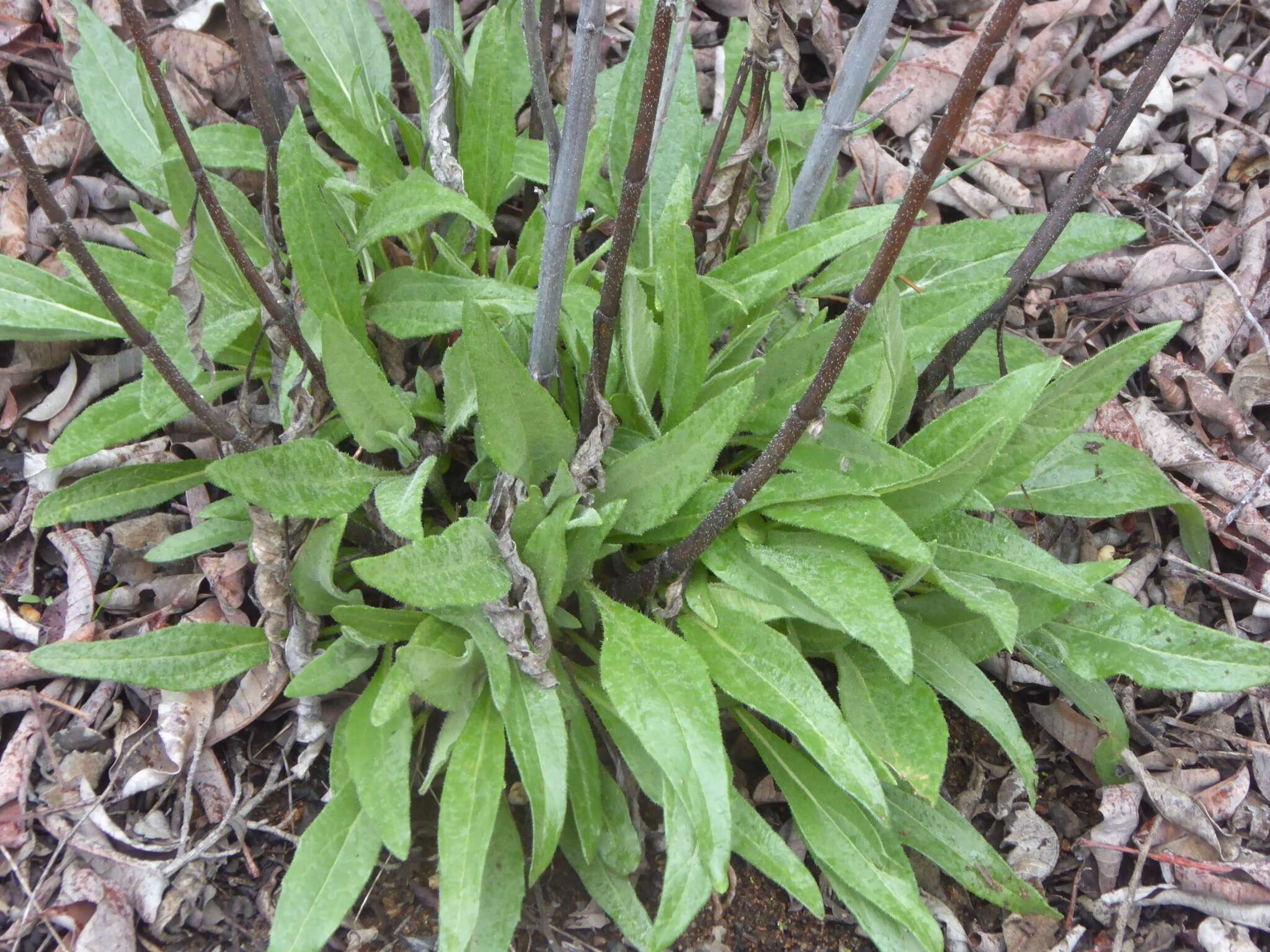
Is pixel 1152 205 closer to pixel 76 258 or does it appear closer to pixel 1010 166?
pixel 1010 166

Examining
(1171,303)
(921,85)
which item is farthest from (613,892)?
(921,85)

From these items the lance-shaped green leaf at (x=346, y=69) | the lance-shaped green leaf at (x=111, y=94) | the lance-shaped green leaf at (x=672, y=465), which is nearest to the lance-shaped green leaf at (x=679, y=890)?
the lance-shaped green leaf at (x=672, y=465)

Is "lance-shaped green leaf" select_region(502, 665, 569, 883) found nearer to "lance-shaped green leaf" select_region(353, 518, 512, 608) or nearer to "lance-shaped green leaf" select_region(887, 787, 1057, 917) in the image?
"lance-shaped green leaf" select_region(353, 518, 512, 608)

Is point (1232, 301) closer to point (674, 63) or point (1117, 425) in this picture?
point (1117, 425)

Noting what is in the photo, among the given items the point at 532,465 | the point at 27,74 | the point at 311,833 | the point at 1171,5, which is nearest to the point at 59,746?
the point at 311,833

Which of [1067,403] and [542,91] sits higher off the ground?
[542,91]

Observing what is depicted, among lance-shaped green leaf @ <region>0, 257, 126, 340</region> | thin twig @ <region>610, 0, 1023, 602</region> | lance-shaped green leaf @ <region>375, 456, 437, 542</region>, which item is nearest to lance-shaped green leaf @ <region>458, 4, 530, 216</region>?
lance-shaped green leaf @ <region>375, 456, 437, 542</region>

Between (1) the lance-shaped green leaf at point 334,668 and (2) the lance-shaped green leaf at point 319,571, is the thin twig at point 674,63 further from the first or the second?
(1) the lance-shaped green leaf at point 334,668
